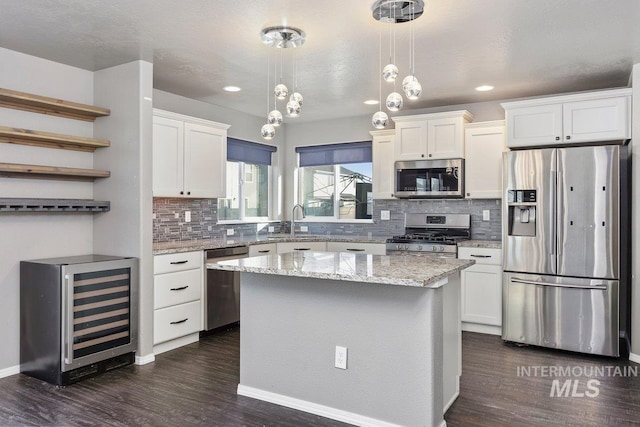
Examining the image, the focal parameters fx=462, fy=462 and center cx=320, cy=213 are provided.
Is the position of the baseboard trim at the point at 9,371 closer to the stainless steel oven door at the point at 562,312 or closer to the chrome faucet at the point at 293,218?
the chrome faucet at the point at 293,218

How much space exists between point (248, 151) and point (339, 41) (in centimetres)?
281

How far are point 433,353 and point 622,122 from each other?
2.93 m

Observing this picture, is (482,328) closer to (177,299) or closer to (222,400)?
(222,400)

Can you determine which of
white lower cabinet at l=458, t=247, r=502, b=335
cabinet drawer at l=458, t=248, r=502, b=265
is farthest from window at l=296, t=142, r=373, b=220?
white lower cabinet at l=458, t=247, r=502, b=335

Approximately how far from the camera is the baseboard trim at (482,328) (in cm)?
456

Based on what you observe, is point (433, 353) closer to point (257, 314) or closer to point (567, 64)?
point (257, 314)

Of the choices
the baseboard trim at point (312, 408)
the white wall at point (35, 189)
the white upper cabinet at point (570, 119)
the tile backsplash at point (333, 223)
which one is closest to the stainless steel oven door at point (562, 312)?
the tile backsplash at point (333, 223)

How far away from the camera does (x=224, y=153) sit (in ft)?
16.2

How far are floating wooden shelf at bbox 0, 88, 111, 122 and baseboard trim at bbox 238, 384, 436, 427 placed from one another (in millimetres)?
2486

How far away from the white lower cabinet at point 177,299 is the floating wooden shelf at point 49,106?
1.31 metres

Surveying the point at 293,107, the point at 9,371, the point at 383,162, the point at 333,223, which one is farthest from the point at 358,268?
the point at 333,223

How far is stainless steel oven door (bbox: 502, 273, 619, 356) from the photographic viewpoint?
3.87 m

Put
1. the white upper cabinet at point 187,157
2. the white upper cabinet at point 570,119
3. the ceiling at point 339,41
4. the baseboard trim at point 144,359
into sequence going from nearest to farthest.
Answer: the ceiling at point 339,41 < the baseboard trim at point 144,359 < the white upper cabinet at point 570,119 < the white upper cabinet at point 187,157

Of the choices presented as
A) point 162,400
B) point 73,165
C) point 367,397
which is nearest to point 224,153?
point 73,165
